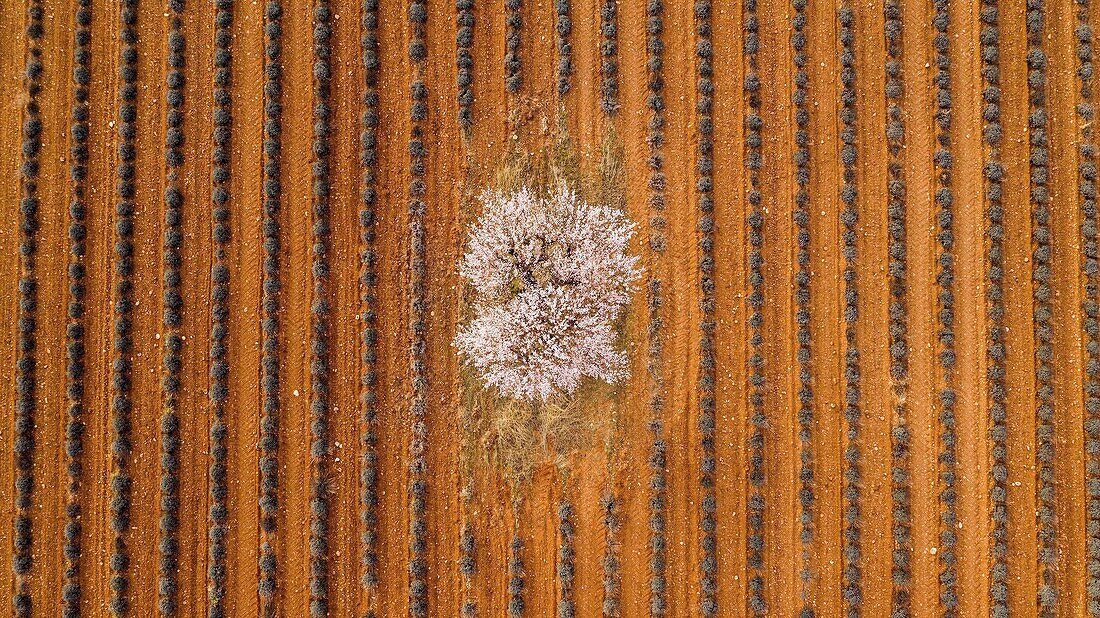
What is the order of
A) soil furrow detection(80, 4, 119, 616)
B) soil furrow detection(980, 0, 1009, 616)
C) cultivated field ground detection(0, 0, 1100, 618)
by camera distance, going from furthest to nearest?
soil furrow detection(80, 4, 119, 616), cultivated field ground detection(0, 0, 1100, 618), soil furrow detection(980, 0, 1009, 616)

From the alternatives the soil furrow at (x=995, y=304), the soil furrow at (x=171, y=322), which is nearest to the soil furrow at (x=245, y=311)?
the soil furrow at (x=171, y=322)

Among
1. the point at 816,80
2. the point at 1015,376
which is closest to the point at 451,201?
the point at 816,80

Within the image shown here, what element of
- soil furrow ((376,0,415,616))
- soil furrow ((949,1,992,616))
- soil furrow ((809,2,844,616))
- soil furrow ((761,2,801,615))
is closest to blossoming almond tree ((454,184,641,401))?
soil furrow ((376,0,415,616))

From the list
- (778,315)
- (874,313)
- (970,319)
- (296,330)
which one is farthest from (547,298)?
(970,319)

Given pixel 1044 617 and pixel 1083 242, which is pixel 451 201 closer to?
pixel 1083 242

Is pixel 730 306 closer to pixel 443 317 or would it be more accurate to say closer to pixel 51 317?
pixel 443 317

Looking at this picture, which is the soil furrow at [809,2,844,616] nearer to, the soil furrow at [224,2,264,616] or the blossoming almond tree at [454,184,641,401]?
the blossoming almond tree at [454,184,641,401]
